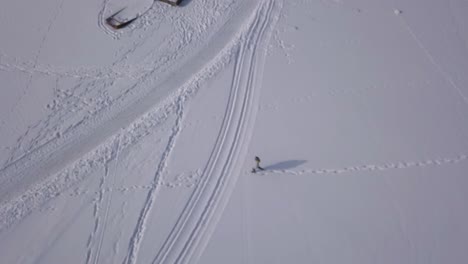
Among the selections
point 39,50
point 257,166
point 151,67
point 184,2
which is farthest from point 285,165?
point 39,50

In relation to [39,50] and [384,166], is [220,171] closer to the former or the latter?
[384,166]

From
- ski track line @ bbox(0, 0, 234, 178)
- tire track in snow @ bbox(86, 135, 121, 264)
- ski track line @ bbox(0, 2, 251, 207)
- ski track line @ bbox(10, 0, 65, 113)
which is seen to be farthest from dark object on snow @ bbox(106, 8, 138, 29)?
tire track in snow @ bbox(86, 135, 121, 264)

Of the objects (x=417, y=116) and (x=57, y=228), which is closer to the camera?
(x=57, y=228)

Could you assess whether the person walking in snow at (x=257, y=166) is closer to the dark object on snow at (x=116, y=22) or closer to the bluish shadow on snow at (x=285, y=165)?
the bluish shadow on snow at (x=285, y=165)

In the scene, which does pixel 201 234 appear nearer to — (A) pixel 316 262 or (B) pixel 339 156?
(A) pixel 316 262

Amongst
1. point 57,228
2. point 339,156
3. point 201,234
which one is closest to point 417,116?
point 339,156

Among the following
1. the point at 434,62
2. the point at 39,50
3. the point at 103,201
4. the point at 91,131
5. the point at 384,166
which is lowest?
the point at 103,201

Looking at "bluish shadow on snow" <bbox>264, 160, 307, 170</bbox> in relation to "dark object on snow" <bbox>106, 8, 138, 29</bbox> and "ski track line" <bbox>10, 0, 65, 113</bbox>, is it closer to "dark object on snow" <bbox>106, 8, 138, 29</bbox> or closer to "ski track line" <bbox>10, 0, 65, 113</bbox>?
"dark object on snow" <bbox>106, 8, 138, 29</bbox>
